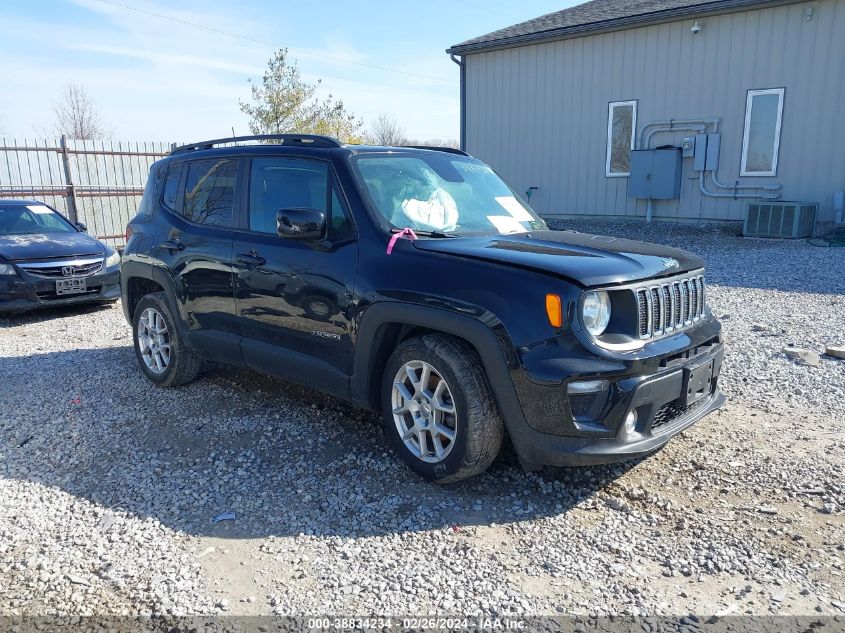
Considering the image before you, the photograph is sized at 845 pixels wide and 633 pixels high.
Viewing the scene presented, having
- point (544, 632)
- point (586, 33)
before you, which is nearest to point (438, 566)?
point (544, 632)

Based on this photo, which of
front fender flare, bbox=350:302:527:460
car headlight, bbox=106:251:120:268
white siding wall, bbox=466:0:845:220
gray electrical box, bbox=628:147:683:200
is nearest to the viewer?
front fender flare, bbox=350:302:527:460

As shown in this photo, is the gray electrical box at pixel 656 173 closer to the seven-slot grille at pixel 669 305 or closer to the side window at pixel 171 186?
A: the seven-slot grille at pixel 669 305

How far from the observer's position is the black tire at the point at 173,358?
4.99 m

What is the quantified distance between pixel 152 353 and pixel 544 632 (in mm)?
4029

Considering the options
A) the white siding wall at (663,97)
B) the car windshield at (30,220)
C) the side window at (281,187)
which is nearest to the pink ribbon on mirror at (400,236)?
the side window at (281,187)

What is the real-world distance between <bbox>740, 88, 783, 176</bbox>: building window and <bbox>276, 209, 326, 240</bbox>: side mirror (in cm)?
1255

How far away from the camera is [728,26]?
13320mm

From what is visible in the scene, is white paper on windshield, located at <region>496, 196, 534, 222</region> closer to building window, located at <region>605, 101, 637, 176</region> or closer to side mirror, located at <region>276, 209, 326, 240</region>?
side mirror, located at <region>276, 209, 326, 240</region>

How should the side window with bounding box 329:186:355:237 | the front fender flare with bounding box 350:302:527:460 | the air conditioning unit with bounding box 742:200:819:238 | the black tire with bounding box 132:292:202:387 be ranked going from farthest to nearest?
the air conditioning unit with bounding box 742:200:819:238 < the black tire with bounding box 132:292:202:387 < the side window with bounding box 329:186:355:237 < the front fender flare with bounding box 350:302:527:460

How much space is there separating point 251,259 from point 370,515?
188 cm

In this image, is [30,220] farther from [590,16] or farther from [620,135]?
[590,16]

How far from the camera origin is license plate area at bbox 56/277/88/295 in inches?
306

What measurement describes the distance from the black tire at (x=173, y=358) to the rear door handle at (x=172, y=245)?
0.43 m

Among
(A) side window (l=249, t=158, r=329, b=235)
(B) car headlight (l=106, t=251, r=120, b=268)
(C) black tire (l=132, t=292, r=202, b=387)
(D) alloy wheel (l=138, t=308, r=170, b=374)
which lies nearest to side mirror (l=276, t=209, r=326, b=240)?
(A) side window (l=249, t=158, r=329, b=235)
